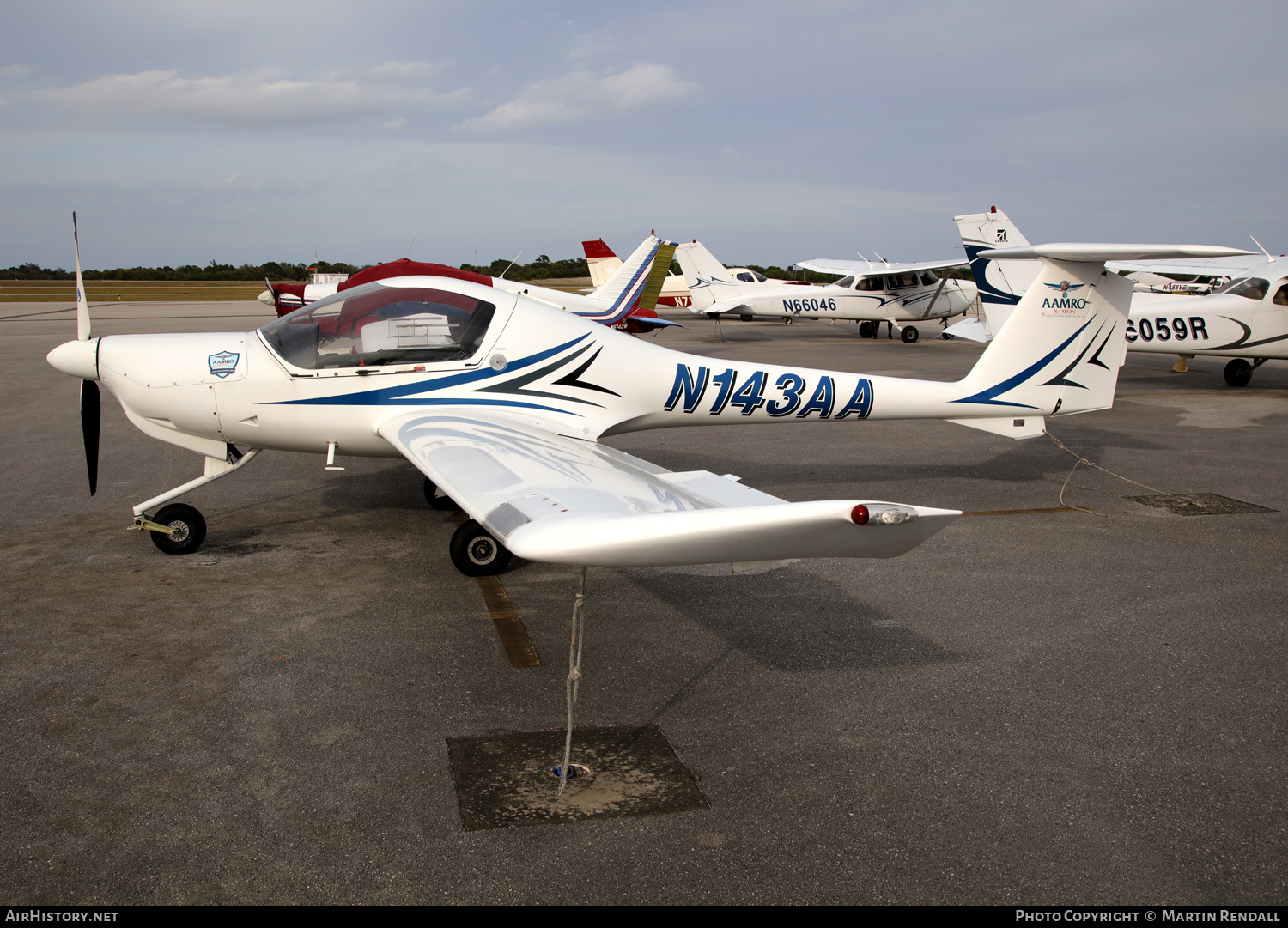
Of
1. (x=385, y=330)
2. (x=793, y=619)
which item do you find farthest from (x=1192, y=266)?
(x=385, y=330)

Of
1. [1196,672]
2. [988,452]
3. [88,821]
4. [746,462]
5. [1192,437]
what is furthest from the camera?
[1192,437]

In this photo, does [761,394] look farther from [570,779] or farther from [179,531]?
[179,531]

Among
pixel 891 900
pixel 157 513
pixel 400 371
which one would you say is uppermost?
pixel 400 371

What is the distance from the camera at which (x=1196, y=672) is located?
4762 mm

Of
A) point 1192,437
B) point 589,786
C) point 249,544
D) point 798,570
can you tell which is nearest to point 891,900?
point 589,786

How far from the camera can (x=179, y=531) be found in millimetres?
6449

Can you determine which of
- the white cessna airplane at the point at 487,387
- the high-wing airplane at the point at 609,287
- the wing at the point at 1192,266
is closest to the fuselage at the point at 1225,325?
the wing at the point at 1192,266

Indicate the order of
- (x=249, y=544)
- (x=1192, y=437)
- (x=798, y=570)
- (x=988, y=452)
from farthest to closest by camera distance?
(x=1192, y=437), (x=988, y=452), (x=249, y=544), (x=798, y=570)

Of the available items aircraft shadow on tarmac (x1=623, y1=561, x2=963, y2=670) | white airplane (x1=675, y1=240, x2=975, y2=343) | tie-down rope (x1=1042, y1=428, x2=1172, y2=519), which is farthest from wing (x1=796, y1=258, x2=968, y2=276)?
aircraft shadow on tarmac (x1=623, y1=561, x2=963, y2=670)

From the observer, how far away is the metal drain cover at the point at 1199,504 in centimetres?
806

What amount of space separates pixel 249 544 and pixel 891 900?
562cm

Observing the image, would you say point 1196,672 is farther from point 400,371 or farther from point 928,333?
point 928,333

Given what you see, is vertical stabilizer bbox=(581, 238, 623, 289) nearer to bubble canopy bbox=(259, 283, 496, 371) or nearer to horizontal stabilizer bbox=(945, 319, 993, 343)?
horizontal stabilizer bbox=(945, 319, 993, 343)

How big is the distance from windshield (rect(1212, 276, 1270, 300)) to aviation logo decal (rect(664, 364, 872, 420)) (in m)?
12.9
